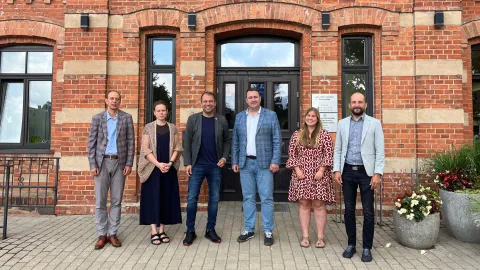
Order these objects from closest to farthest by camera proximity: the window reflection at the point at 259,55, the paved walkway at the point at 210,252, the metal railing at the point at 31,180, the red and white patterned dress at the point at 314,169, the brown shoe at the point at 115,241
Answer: the paved walkway at the point at 210,252 < the red and white patterned dress at the point at 314,169 < the brown shoe at the point at 115,241 < the metal railing at the point at 31,180 < the window reflection at the point at 259,55

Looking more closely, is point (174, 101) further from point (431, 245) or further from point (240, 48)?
point (431, 245)

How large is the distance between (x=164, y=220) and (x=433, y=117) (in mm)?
4974

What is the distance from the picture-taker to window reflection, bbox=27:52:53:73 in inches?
272

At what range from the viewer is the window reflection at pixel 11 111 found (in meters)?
6.91

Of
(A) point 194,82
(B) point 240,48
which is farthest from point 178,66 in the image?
(B) point 240,48

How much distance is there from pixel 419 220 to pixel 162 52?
5308 millimetres

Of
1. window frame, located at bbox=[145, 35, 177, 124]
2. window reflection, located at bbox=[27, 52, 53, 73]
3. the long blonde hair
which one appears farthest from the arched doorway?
window reflection, located at bbox=[27, 52, 53, 73]

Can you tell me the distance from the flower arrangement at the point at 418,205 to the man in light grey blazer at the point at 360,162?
0.69 meters

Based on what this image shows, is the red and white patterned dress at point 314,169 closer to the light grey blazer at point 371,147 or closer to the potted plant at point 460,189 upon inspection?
the light grey blazer at point 371,147

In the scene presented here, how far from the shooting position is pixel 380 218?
18.3ft

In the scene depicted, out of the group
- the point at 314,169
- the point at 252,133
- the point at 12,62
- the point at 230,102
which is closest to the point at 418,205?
the point at 314,169

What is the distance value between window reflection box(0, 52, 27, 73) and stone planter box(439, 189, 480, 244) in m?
8.12

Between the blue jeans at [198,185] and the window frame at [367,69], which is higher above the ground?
the window frame at [367,69]

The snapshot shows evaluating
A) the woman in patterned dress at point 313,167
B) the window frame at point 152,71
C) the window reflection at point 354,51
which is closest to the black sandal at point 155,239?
the woman in patterned dress at point 313,167
